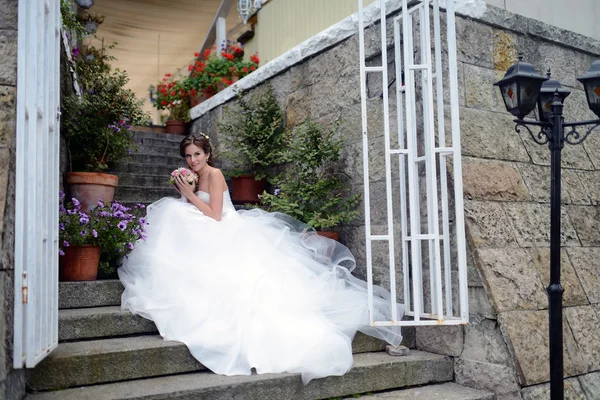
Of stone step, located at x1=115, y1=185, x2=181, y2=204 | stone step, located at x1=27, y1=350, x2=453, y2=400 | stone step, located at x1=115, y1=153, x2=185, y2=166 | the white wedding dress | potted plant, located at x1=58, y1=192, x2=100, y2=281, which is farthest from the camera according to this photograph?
stone step, located at x1=115, y1=153, x2=185, y2=166

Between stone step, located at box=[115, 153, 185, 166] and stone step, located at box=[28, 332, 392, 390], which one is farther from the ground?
stone step, located at box=[115, 153, 185, 166]

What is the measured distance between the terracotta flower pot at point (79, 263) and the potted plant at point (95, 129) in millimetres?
825

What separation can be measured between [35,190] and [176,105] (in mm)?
5430

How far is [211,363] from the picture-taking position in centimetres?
323

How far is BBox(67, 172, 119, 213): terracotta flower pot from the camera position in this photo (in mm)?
4641

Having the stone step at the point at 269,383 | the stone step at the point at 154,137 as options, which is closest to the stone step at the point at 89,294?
the stone step at the point at 269,383

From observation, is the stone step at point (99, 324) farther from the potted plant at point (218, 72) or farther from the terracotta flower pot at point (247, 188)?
the potted plant at point (218, 72)

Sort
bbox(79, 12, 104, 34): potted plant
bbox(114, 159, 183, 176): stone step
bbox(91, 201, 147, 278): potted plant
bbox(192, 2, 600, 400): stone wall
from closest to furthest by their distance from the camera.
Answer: bbox(192, 2, 600, 400): stone wall, bbox(91, 201, 147, 278): potted plant, bbox(114, 159, 183, 176): stone step, bbox(79, 12, 104, 34): potted plant

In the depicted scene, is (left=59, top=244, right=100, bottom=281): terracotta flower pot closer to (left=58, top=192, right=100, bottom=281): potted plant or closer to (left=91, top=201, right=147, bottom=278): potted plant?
(left=58, top=192, right=100, bottom=281): potted plant

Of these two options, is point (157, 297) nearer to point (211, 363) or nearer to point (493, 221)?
point (211, 363)

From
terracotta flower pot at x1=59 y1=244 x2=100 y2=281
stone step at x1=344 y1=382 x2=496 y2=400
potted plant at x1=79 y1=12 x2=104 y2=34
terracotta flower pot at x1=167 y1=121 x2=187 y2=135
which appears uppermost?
potted plant at x1=79 y1=12 x2=104 y2=34

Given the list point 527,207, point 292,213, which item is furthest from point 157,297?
point 527,207

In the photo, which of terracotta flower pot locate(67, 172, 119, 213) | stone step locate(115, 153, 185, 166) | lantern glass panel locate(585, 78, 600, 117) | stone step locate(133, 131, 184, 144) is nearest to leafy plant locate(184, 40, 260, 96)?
stone step locate(133, 131, 184, 144)

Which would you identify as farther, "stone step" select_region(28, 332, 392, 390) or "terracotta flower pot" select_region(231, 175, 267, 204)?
"terracotta flower pot" select_region(231, 175, 267, 204)
